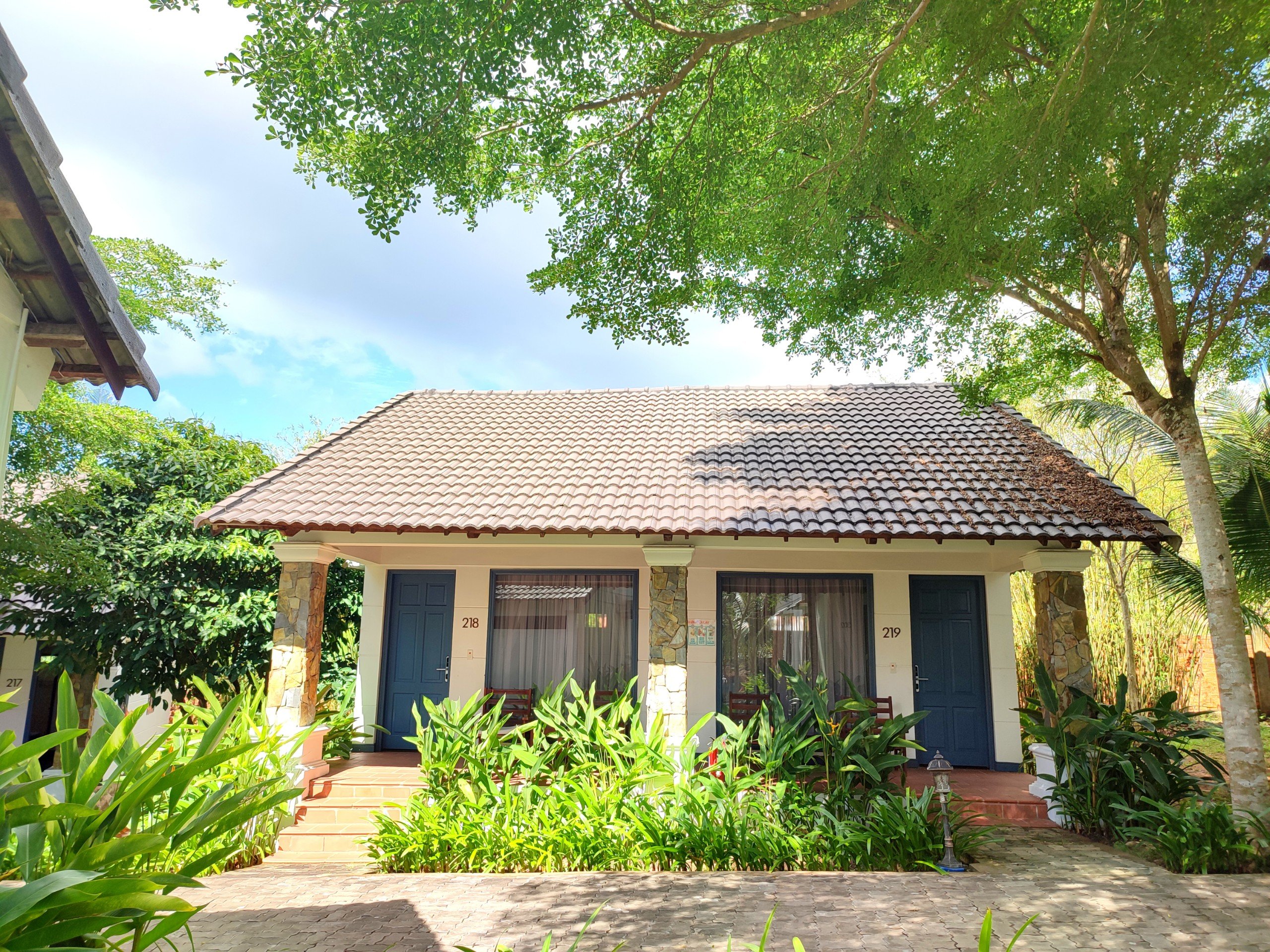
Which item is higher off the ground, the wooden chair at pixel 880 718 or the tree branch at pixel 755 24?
the tree branch at pixel 755 24

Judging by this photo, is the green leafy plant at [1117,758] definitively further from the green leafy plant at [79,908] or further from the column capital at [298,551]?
the column capital at [298,551]

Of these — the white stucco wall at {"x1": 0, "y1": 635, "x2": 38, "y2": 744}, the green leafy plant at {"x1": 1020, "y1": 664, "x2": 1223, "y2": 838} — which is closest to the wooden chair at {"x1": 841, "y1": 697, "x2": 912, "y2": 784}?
the green leafy plant at {"x1": 1020, "y1": 664, "x2": 1223, "y2": 838}

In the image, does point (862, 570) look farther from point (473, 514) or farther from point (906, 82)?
point (906, 82)

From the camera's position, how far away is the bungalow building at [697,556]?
8156 mm

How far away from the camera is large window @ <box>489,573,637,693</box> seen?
10.3 metres

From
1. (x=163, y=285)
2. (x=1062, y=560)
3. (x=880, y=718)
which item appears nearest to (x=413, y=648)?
(x=880, y=718)

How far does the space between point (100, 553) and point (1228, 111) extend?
12676 mm

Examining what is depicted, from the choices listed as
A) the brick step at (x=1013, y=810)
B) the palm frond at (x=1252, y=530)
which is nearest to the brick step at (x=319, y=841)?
the brick step at (x=1013, y=810)

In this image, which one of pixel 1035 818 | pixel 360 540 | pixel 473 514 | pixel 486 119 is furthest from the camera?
pixel 360 540

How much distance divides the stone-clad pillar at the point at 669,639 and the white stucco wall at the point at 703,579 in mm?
798

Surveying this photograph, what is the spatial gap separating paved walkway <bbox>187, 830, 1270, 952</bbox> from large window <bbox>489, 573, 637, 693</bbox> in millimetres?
4286

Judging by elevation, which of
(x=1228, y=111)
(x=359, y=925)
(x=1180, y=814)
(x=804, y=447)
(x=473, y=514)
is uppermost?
(x=1228, y=111)

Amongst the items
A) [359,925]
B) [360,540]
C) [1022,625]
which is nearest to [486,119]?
[360,540]

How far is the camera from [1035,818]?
24.9 ft
